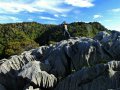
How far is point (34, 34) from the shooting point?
169750 mm

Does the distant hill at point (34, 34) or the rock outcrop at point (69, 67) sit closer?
the rock outcrop at point (69, 67)

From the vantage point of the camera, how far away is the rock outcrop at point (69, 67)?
20.0 meters

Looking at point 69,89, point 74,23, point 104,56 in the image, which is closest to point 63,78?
point 69,89

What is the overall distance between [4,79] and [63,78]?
4629 millimetres

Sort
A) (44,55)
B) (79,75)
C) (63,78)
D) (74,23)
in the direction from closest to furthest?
(79,75) < (63,78) < (44,55) < (74,23)

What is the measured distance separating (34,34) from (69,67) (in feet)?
479

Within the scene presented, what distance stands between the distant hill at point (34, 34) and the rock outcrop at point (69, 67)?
7150 centimetres

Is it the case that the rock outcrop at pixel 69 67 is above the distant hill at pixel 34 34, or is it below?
above

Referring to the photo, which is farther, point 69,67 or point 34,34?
point 34,34

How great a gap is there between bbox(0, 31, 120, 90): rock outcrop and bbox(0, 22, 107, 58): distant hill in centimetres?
7150

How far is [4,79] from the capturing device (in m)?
24.5

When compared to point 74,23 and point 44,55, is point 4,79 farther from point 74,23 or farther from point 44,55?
point 74,23

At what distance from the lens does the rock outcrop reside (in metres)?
20.0

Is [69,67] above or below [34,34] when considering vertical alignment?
above
